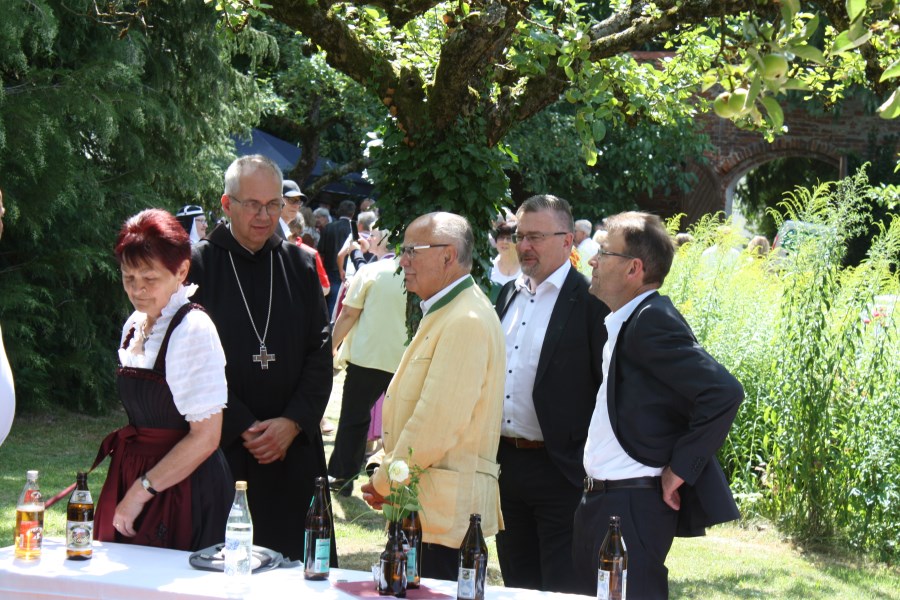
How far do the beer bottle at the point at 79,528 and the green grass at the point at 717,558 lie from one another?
117 inches

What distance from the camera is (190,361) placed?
3670mm

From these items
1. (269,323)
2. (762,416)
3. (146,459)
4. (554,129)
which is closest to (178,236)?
(146,459)

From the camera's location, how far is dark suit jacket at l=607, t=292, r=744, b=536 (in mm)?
3775

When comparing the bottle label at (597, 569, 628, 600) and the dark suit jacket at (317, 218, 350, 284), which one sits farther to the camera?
the dark suit jacket at (317, 218, 350, 284)

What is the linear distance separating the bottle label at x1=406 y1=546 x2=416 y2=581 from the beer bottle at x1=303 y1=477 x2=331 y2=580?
25 centimetres

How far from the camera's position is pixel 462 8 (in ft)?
18.4

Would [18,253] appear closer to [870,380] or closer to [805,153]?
[870,380]

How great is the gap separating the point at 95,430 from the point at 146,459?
658 centimetres

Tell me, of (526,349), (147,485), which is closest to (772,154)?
(526,349)

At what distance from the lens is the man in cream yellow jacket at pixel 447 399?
12.7 ft

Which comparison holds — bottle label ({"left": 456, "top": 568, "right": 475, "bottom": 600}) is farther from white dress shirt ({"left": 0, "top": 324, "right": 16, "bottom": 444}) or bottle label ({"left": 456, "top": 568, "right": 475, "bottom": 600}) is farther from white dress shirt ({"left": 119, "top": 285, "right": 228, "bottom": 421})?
white dress shirt ({"left": 0, "top": 324, "right": 16, "bottom": 444})

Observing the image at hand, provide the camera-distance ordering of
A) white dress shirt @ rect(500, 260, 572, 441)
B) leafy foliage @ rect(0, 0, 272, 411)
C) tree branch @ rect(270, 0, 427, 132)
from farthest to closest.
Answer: leafy foliage @ rect(0, 0, 272, 411) < tree branch @ rect(270, 0, 427, 132) < white dress shirt @ rect(500, 260, 572, 441)

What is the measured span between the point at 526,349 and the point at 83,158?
6920 mm

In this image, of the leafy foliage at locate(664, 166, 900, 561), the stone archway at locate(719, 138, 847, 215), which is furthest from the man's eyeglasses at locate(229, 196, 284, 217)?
the stone archway at locate(719, 138, 847, 215)
